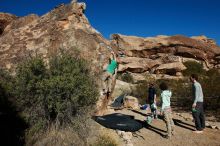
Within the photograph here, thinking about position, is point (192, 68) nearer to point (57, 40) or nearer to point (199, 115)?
point (199, 115)

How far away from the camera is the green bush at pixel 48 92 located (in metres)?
6.55

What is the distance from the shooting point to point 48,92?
6621 mm

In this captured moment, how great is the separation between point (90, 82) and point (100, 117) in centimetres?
199

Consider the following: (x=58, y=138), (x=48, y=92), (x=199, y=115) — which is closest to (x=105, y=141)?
(x=58, y=138)

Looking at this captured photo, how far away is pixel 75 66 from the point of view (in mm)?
7148

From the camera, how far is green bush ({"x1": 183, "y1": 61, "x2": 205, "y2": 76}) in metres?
37.2

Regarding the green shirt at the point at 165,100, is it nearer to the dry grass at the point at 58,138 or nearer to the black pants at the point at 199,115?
the black pants at the point at 199,115

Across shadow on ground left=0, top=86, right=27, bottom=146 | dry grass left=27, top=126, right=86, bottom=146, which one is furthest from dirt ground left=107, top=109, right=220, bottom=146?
shadow on ground left=0, top=86, right=27, bottom=146

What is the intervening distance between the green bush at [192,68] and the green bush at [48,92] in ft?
103

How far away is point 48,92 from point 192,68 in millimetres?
34051

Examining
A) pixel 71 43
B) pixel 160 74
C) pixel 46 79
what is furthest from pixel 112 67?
pixel 160 74

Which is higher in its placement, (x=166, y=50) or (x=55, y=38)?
(x=166, y=50)

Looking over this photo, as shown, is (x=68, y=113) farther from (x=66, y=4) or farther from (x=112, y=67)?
(x=66, y=4)

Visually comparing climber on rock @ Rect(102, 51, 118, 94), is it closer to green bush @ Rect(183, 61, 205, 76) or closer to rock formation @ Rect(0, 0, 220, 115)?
rock formation @ Rect(0, 0, 220, 115)
